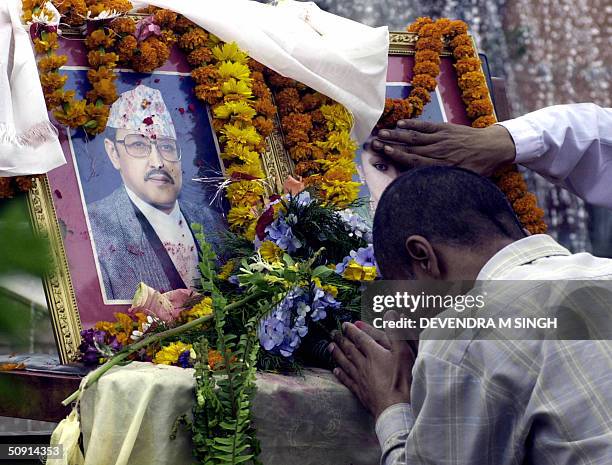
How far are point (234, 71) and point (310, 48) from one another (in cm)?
30

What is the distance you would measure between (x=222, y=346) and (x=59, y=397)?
62 cm

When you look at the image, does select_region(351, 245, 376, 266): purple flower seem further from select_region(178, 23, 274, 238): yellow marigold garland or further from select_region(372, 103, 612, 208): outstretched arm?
select_region(372, 103, 612, 208): outstretched arm

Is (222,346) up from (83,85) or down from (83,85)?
down

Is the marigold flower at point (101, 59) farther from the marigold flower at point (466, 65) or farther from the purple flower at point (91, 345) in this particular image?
the marigold flower at point (466, 65)

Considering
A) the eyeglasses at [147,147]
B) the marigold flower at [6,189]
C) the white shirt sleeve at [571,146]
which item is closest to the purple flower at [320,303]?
the eyeglasses at [147,147]

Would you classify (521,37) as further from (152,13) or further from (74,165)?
(74,165)

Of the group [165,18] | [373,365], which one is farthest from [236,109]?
[373,365]

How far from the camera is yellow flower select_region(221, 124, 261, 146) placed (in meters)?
3.59

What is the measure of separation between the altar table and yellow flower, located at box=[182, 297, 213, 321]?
0.35 m

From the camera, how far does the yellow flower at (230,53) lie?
3703 millimetres

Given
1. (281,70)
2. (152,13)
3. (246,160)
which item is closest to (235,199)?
(246,160)

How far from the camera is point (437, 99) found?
4160mm

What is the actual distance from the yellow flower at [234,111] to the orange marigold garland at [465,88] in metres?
0.61

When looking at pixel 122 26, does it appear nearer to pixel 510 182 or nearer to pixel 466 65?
pixel 466 65
